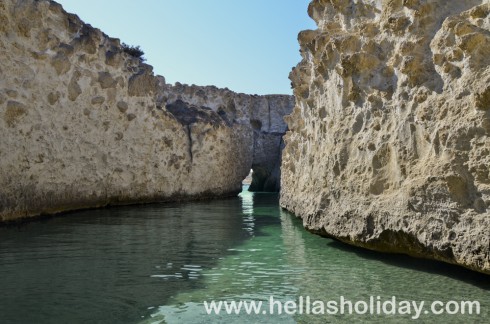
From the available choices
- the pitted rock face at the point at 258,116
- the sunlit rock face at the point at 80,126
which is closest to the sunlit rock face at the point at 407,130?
the sunlit rock face at the point at 80,126

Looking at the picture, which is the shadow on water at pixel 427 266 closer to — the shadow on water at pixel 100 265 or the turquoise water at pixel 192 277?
the turquoise water at pixel 192 277

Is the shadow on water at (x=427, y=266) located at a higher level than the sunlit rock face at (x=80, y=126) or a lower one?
lower

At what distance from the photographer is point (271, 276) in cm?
481

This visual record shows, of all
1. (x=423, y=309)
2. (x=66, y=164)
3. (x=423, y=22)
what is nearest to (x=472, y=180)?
(x=423, y=309)

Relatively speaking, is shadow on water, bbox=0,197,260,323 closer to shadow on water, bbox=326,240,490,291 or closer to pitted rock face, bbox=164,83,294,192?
shadow on water, bbox=326,240,490,291

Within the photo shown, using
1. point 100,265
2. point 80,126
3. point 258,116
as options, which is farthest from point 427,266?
point 258,116

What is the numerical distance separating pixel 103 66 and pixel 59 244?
289 inches

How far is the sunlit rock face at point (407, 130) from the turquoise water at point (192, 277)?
334 mm

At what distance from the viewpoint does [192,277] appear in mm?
4746

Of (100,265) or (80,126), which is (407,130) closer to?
(100,265)

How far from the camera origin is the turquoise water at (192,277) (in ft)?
11.5

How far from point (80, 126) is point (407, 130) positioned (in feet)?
29.5

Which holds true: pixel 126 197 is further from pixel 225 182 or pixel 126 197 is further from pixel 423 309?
pixel 423 309

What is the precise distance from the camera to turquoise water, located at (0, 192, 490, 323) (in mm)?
3516
